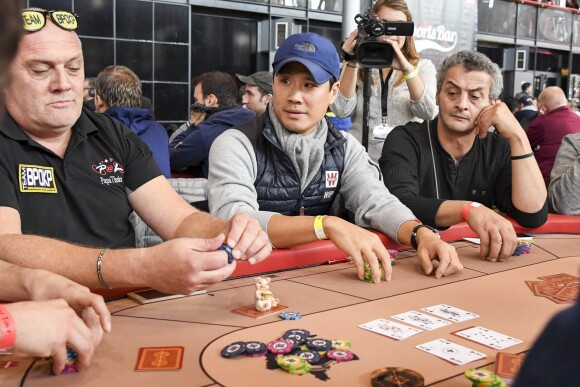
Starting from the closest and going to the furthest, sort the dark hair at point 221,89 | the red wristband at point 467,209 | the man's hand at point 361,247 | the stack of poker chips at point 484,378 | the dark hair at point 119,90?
the stack of poker chips at point 484,378
the man's hand at point 361,247
the red wristband at point 467,209
the dark hair at point 119,90
the dark hair at point 221,89

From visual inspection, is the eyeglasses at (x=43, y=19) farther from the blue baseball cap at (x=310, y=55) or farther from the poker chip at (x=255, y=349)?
the poker chip at (x=255, y=349)

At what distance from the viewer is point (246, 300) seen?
5.13ft

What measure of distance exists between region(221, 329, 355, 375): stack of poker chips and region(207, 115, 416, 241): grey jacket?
759 mm

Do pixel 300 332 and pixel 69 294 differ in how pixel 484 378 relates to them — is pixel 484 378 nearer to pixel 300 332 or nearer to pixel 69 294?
pixel 300 332

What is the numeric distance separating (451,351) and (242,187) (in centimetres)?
109

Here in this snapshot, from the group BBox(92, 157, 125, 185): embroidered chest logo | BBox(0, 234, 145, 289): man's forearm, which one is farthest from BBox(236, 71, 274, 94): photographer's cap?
BBox(0, 234, 145, 289): man's forearm

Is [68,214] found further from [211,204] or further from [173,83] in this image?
[173,83]

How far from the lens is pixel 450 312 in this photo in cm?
149

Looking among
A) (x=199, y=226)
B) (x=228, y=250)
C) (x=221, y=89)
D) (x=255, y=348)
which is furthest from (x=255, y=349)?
(x=221, y=89)

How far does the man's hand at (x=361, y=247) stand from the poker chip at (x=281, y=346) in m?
0.55

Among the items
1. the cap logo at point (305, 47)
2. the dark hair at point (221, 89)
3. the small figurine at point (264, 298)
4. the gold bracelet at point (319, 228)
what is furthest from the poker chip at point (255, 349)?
the dark hair at point (221, 89)

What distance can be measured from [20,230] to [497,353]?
1261 millimetres

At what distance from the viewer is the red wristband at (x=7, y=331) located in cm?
106

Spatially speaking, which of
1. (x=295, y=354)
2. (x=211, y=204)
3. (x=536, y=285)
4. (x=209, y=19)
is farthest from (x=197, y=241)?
(x=209, y=19)
